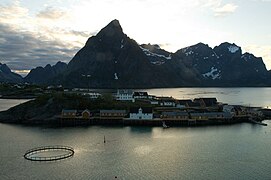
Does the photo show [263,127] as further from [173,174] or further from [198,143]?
[173,174]

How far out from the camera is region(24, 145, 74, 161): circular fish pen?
35.8 meters

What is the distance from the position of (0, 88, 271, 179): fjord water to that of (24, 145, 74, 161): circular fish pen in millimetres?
986

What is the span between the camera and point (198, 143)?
43688mm

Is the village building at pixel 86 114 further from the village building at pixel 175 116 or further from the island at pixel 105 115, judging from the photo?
the village building at pixel 175 116

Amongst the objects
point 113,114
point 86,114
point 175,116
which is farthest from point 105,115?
point 175,116

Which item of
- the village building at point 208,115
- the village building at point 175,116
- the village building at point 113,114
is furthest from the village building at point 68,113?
the village building at point 208,115

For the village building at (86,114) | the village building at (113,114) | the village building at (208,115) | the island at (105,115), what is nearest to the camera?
the island at (105,115)

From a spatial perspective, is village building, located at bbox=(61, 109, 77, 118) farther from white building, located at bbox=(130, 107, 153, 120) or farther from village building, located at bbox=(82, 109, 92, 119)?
white building, located at bbox=(130, 107, 153, 120)

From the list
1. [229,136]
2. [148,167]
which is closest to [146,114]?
[229,136]

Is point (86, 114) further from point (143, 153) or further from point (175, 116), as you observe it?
point (143, 153)

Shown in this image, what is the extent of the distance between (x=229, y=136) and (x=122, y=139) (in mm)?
17782

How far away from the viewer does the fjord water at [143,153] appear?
31.4m

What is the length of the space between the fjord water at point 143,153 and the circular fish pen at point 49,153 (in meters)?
0.99

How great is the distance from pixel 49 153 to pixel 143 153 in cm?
1206
